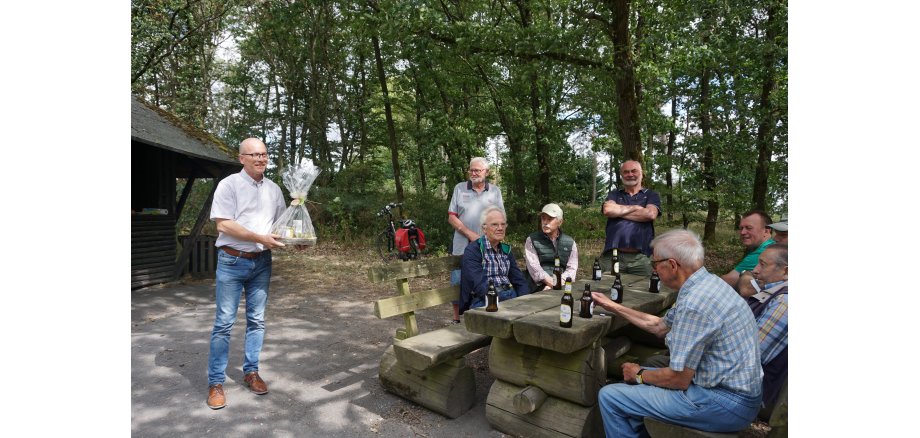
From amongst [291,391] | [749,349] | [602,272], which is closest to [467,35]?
[602,272]

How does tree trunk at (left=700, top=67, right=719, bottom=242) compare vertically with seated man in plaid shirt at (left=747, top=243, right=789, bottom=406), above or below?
above

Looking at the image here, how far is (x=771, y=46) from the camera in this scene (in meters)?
7.12

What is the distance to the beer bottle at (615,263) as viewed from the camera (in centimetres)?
459

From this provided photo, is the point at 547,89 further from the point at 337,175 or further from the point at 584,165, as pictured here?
the point at 337,175

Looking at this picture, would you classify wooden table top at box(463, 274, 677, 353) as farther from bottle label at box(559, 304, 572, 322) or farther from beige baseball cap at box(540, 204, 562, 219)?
beige baseball cap at box(540, 204, 562, 219)

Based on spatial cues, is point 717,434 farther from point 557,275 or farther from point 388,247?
point 388,247

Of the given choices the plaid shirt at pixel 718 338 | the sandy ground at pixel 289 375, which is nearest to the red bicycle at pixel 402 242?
the sandy ground at pixel 289 375

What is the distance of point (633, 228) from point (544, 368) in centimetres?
219

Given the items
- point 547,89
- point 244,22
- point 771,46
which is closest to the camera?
point 771,46

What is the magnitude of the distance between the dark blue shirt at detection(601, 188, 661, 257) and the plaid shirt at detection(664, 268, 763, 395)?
2464 mm

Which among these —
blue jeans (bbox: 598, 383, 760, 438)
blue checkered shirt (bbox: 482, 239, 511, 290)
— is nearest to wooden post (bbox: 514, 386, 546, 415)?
blue jeans (bbox: 598, 383, 760, 438)

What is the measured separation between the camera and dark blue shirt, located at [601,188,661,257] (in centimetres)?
490

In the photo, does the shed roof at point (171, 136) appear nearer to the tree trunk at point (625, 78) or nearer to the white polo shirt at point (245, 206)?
the white polo shirt at point (245, 206)

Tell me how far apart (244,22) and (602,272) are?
18.5 meters
